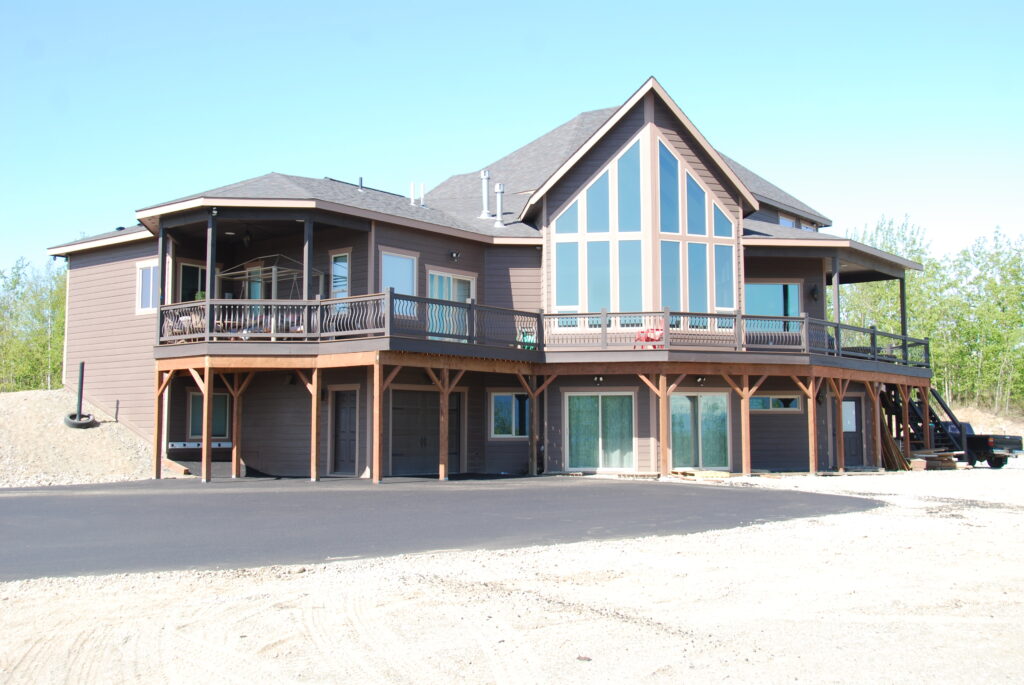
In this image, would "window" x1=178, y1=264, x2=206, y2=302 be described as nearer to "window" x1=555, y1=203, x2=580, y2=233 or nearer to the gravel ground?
"window" x1=555, y1=203, x2=580, y2=233

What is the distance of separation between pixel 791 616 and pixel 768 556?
283cm

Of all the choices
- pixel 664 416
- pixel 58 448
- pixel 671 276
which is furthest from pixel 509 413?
pixel 58 448

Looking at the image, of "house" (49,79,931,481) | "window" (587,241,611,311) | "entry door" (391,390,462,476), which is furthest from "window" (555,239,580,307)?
"entry door" (391,390,462,476)

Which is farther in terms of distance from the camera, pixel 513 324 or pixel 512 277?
pixel 512 277

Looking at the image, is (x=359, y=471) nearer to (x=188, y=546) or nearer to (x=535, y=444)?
(x=535, y=444)

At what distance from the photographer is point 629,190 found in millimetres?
23047

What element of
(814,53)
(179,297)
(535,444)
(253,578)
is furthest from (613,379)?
(253,578)

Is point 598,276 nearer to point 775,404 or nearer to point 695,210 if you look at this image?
point 695,210

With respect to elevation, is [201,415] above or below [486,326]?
below

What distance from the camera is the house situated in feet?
69.0

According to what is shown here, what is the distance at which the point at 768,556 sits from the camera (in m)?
9.57

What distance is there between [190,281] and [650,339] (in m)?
11.7

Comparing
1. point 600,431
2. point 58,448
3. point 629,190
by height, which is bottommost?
point 58,448

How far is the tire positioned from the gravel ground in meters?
16.5
